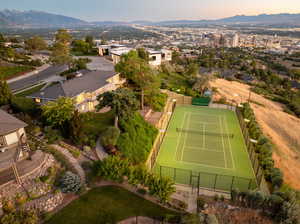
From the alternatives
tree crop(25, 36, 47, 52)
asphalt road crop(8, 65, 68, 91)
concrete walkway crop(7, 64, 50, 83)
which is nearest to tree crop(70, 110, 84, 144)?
asphalt road crop(8, 65, 68, 91)

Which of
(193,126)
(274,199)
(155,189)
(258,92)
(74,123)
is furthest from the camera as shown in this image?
(258,92)

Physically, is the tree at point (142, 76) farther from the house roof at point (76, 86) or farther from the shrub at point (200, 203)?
the shrub at point (200, 203)

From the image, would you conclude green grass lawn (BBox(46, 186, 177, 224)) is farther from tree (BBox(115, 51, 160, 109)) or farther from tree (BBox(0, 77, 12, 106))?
tree (BBox(0, 77, 12, 106))

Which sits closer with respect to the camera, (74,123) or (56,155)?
(56,155)

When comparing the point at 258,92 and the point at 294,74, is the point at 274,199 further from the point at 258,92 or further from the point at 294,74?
the point at 294,74

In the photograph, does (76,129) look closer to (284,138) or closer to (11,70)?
(284,138)

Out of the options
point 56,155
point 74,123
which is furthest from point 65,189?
point 74,123

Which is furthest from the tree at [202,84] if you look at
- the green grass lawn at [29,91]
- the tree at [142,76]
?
the green grass lawn at [29,91]

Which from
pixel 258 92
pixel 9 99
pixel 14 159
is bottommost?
pixel 258 92
